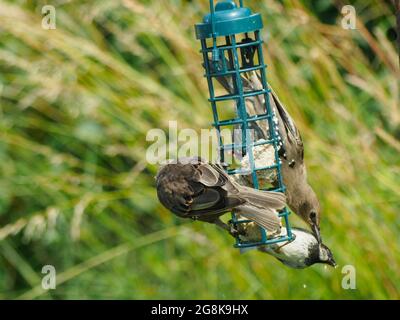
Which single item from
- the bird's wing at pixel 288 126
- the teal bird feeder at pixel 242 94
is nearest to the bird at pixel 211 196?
the teal bird feeder at pixel 242 94

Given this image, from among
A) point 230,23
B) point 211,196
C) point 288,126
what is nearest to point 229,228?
point 211,196

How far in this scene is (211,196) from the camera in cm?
394

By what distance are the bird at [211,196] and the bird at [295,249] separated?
0.17m

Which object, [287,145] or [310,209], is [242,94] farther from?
[310,209]

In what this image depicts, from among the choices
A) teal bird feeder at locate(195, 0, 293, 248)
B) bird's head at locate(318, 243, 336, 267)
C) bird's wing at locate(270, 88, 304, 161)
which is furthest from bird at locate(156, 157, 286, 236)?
bird's wing at locate(270, 88, 304, 161)

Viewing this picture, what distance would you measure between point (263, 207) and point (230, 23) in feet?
2.71

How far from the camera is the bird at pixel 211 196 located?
3.90m

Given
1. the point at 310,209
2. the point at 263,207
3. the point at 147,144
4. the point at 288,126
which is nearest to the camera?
the point at 263,207

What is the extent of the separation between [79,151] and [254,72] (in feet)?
8.18

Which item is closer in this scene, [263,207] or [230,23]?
[230,23]

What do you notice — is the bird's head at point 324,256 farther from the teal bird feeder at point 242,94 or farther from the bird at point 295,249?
the teal bird feeder at point 242,94

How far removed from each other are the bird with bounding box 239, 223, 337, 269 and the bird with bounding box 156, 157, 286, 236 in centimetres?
17

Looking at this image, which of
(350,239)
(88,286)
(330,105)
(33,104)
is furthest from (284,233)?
(33,104)
